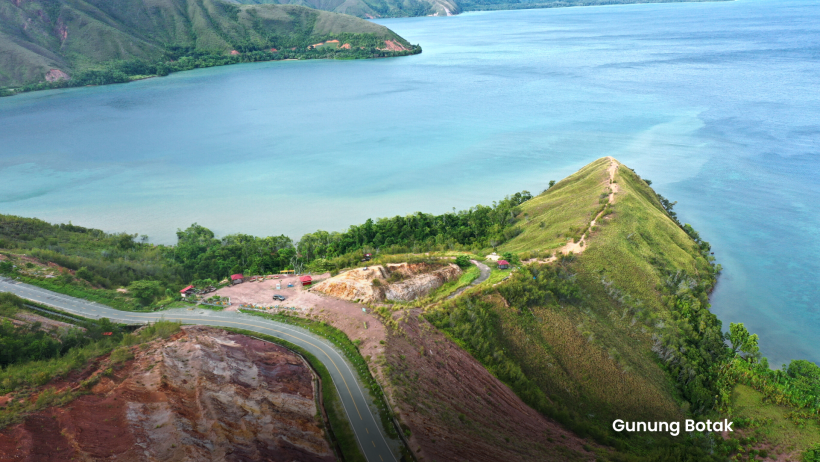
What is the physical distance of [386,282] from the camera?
54656 millimetres

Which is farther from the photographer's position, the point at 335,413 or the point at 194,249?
the point at 194,249

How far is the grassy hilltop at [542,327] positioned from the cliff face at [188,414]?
7912mm

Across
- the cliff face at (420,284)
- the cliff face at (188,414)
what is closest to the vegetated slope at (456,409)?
the cliff face at (420,284)

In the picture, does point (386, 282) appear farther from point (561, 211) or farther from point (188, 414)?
point (561, 211)

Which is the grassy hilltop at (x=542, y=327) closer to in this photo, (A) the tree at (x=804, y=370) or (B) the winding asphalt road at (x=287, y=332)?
(A) the tree at (x=804, y=370)

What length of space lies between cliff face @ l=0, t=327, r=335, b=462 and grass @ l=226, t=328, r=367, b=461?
1.05m

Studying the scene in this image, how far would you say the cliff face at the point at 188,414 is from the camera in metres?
31.9

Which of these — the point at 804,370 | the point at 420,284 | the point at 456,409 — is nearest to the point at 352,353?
the point at 456,409

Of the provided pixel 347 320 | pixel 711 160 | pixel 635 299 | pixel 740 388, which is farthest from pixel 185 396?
pixel 711 160

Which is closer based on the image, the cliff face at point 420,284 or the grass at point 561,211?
the cliff face at point 420,284

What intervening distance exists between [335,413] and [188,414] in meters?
11.5

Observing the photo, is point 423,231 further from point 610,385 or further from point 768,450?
point 768,450

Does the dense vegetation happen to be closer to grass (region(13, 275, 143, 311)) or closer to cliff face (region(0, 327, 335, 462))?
grass (region(13, 275, 143, 311))

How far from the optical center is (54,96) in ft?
574
